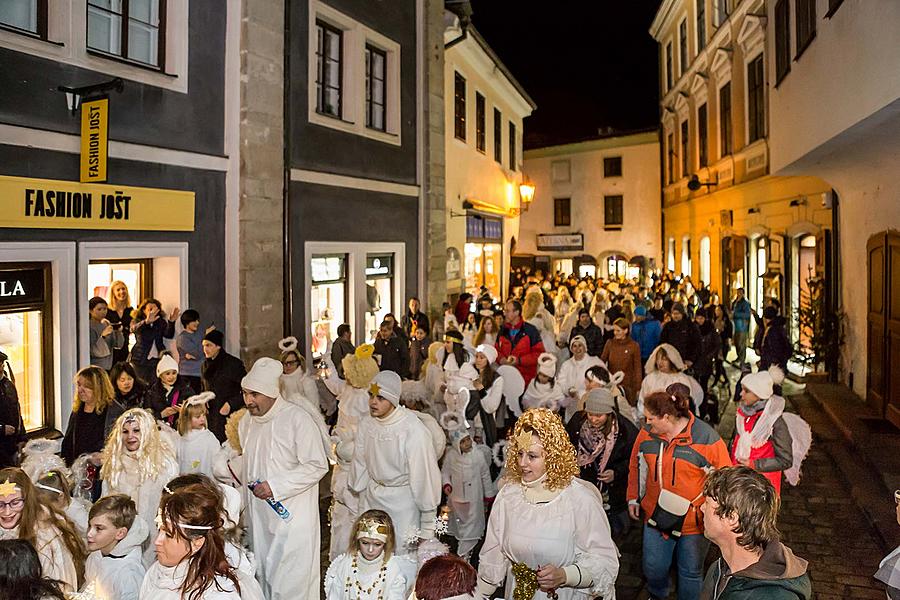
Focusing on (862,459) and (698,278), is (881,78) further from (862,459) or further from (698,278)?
(698,278)

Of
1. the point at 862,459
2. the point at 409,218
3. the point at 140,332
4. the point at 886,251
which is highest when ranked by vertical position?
the point at 409,218

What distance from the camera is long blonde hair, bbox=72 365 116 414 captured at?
21.3ft

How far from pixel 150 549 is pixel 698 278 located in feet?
80.9

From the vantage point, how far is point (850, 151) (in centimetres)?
1045

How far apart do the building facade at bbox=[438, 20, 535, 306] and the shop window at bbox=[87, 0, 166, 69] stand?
765 cm

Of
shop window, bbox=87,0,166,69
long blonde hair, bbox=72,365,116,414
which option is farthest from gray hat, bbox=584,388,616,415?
shop window, bbox=87,0,166,69

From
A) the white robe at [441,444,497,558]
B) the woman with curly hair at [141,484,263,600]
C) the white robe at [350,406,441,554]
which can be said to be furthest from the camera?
the white robe at [441,444,497,558]

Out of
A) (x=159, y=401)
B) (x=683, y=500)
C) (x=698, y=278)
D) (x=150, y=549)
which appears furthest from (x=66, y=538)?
(x=698, y=278)

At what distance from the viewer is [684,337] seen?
1195 centimetres

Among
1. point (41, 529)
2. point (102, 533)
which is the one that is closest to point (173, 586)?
point (102, 533)

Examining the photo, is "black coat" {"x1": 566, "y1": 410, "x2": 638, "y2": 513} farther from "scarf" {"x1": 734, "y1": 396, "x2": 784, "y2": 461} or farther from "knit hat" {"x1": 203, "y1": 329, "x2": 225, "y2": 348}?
"knit hat" {"x1": 203, "y1": 329, "x2": 225, "y2": 348}

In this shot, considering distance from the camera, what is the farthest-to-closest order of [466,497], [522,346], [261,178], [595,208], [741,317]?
[595,208], [741,317], [261,178], [522,346], [466,497]

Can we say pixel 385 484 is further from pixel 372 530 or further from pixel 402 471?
pixel 372 530

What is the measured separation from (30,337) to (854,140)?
9988 mm
